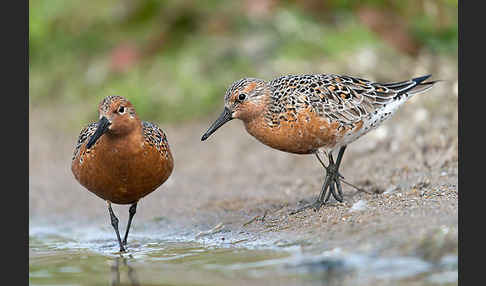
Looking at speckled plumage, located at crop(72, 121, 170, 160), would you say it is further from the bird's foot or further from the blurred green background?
the blurred green background

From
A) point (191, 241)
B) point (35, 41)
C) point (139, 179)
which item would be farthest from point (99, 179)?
point (35, 41)

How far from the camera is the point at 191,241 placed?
28.0 feet

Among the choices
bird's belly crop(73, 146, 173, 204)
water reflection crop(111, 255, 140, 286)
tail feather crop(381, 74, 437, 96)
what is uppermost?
tail feather crop(381, 74, 437, 96)

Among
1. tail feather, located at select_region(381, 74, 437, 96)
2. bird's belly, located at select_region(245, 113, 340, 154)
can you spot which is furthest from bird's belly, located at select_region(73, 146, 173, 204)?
tail feather, located at select_region(381, 74, 437, 96)

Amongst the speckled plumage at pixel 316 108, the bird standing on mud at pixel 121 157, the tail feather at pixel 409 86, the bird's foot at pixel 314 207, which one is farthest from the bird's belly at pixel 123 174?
the tail feather at pixel 409 86

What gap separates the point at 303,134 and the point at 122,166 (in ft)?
6.89

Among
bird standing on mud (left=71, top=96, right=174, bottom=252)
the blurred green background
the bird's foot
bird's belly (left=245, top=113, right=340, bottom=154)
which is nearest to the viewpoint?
bird standing on mud (left=71, top=96, right=174, bottom=252)

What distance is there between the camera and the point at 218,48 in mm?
14742

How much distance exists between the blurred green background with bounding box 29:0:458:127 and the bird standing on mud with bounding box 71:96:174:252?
18.4ft

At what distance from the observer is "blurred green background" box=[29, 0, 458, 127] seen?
45.6 feet

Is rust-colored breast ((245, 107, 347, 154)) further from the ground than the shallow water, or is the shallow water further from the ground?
rust-colored breast ((245, 107, 347, 154))

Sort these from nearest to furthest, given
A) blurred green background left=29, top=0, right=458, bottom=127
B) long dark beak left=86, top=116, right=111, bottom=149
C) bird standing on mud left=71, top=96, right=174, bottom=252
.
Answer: long dark beak left=86, top=116, right=111, bottom=149, bird standing on mud left=71, top=96, right=174, bottom=252, blurred green background left=29, top=0, right=458, bottom=127

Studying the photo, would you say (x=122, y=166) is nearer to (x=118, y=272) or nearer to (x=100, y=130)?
(x=100, y=130)

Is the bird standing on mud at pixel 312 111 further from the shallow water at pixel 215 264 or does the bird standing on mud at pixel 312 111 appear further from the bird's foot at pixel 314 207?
the shallow water at pixel 215 264
